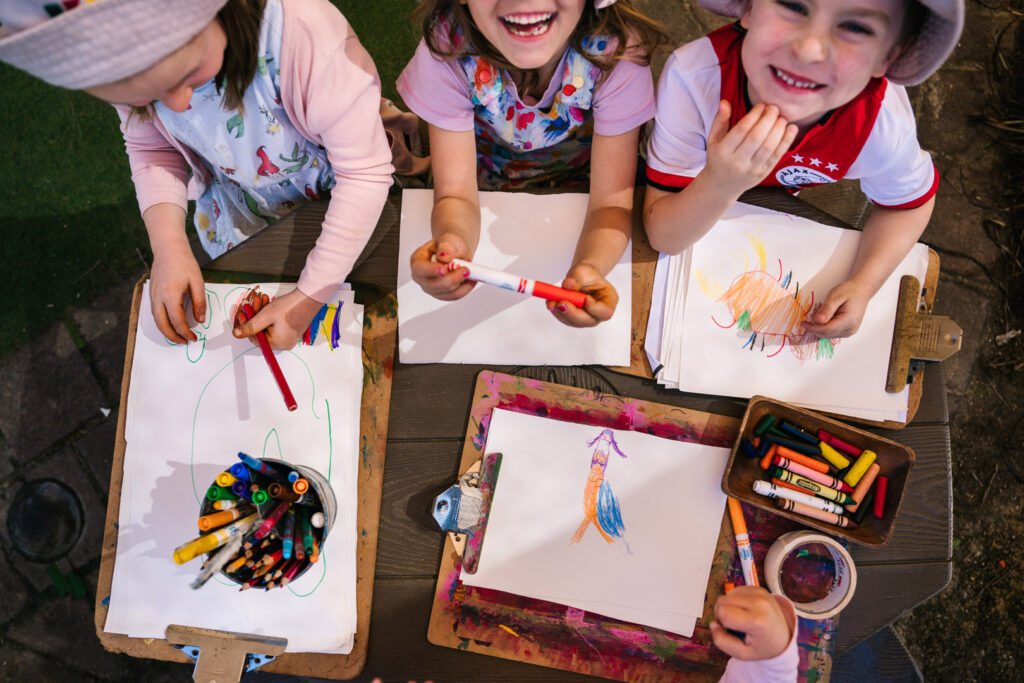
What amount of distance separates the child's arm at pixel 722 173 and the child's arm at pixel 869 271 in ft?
→ 0.64

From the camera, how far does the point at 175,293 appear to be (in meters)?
0.78

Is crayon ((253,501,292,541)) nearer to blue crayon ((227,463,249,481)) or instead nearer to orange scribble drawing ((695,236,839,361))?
blue crayon ((227,463,249,481))

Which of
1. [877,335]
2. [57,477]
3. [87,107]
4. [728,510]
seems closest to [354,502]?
[728,510]

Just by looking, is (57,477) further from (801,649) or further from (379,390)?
(801,649)

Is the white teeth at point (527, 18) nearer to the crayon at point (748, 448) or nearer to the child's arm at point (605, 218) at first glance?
the child's arm at point (605, 218)

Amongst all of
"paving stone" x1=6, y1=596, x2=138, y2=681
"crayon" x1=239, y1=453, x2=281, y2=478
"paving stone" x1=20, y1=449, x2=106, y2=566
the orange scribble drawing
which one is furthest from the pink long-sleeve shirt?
"paving stone" x1=6, y1=596, x2=138, y2=681

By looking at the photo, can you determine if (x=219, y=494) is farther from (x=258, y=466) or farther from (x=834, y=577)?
(x=834, y=577)

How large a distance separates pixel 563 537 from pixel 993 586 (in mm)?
1173

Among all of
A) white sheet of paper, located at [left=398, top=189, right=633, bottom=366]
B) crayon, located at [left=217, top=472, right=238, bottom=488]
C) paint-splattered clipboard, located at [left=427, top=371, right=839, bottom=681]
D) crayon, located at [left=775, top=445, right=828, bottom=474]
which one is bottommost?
paint-splattered clipboard, located at [left=427, top=371, right=839, bottom=681]

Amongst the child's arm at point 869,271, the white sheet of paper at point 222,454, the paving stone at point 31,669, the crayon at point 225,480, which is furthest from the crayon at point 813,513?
the paving stone at point 31,669

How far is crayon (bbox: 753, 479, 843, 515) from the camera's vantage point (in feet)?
2.43

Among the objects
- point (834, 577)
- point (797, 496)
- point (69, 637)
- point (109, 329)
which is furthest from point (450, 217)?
point (69, 637)

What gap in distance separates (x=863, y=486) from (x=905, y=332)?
0.21m

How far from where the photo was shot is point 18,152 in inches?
54.5
